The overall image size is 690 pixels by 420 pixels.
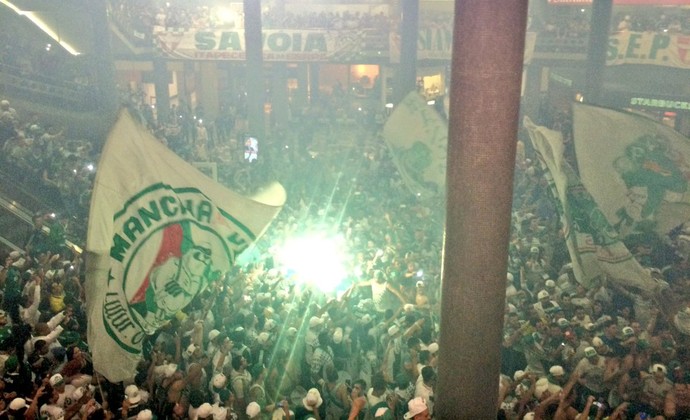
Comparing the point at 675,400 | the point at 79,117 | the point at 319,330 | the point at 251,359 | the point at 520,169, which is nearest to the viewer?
the point at 675,400

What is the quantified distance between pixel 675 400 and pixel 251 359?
4948 millimetres

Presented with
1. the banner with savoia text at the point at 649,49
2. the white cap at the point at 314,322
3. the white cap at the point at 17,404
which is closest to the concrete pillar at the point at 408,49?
the banner with savoia text at the point at 649,49

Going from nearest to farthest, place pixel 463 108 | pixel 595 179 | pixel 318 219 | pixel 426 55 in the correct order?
pixel 463 108 < pixel 595 179 < pixel 318 219 < pixel 426 55

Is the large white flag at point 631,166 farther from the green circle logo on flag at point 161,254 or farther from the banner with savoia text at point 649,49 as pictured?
the banner with savoia text at point 649,49

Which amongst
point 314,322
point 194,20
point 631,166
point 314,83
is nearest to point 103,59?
point 194,20

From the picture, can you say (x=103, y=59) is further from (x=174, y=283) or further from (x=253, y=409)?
(x=253, y=409)

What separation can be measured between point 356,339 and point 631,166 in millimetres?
4744

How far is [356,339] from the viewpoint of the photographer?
860cm

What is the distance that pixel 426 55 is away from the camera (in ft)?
82.1

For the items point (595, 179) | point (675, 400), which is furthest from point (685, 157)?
point (675, 400)

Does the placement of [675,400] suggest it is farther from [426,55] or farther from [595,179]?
[426,55]

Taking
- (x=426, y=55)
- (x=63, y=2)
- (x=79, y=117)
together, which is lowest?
(x=79, y=117)

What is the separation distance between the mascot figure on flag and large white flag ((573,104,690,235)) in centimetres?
554

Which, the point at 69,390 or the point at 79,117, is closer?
the point at 69,390
